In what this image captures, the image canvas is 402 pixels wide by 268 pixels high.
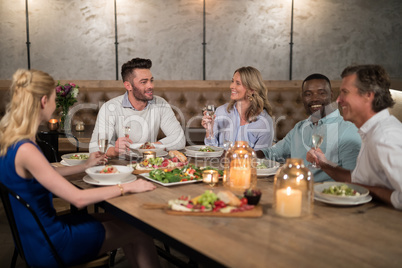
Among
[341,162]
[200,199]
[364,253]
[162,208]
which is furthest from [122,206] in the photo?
[341,162]

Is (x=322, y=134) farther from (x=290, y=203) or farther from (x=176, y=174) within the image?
(x=290, y=203)

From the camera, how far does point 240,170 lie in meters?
1.86

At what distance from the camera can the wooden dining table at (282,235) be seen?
1.11 metres

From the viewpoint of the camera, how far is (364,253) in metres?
1.14

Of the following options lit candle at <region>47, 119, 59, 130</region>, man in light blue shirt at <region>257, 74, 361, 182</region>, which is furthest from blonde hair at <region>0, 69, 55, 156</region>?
lit candle at <region>47, 119, 59, 130</region>

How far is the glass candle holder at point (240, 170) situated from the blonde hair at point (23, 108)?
93 cm

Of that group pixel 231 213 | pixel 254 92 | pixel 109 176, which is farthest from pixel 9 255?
pixel 254 92

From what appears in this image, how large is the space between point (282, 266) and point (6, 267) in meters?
2.41

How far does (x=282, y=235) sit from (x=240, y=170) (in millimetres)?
601

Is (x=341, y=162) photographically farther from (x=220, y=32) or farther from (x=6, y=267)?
(x=220, y=32)

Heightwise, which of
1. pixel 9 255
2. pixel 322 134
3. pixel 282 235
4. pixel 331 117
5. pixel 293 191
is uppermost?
pixel 331 117

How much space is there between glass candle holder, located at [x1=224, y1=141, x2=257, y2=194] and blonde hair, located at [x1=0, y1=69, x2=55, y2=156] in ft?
3.04

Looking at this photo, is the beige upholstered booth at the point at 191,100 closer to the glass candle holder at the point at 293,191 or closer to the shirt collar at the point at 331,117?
the shirt collar at the point at 331,117

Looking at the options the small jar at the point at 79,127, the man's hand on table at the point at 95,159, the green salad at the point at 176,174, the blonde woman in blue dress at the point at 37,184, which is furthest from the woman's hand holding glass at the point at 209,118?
the small jar at the point at 79,127
